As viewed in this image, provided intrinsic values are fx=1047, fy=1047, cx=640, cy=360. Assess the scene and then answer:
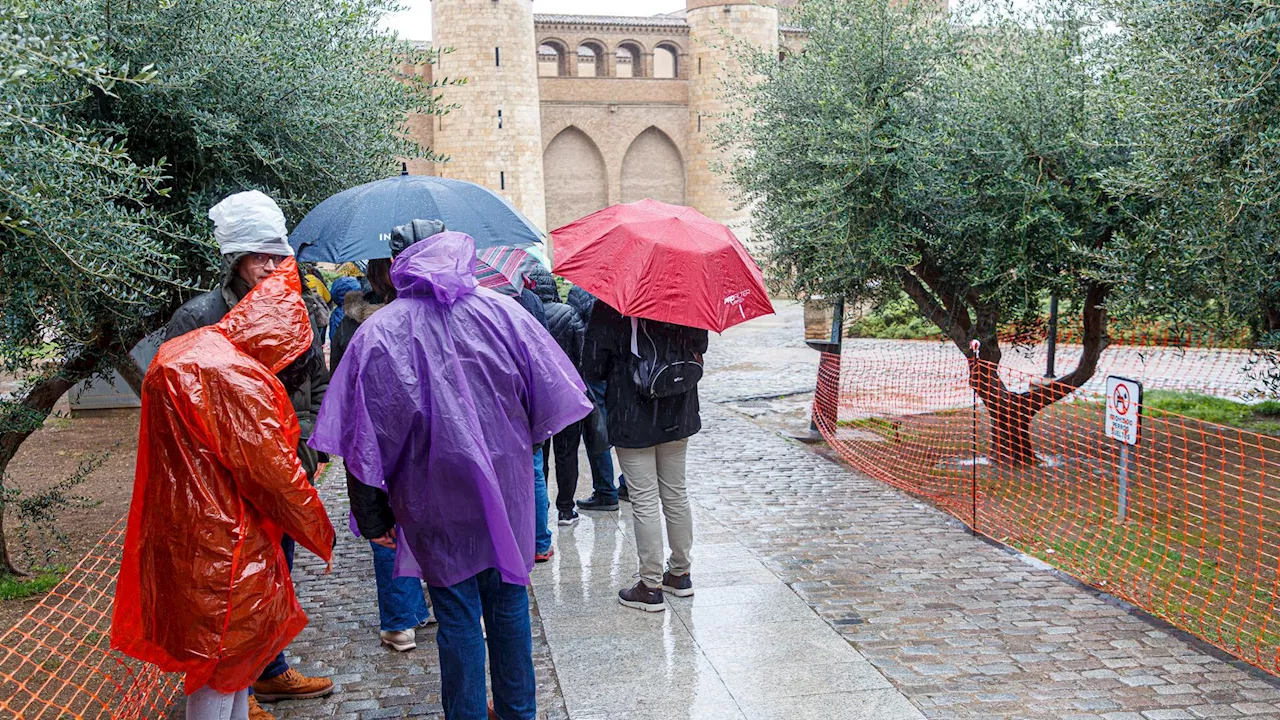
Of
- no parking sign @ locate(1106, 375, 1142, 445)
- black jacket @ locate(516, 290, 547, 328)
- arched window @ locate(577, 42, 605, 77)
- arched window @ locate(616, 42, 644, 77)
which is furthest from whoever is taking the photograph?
arched window @ locate(616, 42, 644, 77)

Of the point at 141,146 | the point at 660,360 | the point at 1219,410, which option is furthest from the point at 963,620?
the point at 1219,410

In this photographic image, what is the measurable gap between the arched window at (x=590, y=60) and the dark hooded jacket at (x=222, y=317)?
117 feet

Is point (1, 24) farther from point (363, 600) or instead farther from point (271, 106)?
point (363, 600)

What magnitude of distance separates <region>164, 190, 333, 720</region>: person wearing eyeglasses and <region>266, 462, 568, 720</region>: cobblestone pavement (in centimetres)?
38

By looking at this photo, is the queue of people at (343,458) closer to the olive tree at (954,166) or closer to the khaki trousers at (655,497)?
Answer: the khaki trousers at (655,497)

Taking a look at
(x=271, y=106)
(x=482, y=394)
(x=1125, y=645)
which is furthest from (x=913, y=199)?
(x=482, y=394)

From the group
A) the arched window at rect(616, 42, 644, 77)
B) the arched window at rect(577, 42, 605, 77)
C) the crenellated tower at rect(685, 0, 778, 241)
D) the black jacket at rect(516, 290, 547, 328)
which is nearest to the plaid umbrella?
the black jacket at rect(516, 290, 547, 328)

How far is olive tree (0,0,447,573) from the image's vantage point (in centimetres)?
369

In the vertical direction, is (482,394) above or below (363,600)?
above

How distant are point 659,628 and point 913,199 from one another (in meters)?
4.97

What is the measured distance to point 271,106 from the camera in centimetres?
555

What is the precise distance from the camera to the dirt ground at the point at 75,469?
735cm

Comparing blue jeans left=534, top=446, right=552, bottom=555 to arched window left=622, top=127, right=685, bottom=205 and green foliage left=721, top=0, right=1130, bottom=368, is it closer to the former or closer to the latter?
green foliage left=721, top=0, right=1130, bottom=368

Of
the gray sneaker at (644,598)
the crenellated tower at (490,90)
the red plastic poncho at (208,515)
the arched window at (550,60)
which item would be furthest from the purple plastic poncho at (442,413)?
the arched window at (550,60)
